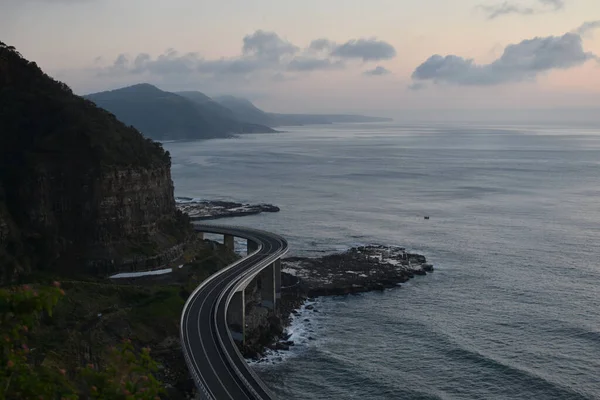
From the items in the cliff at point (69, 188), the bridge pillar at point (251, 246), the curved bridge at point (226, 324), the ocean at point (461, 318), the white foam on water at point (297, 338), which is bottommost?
the white foam on water at point (297, 338)

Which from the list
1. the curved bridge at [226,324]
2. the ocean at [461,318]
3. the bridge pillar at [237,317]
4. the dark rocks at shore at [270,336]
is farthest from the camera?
the bridge pillar at [237,317]

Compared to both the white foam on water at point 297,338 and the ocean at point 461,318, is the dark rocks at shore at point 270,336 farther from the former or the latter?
the ocean at point 461,318

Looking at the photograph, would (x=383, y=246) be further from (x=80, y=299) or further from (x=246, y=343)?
(x=80, y=299)

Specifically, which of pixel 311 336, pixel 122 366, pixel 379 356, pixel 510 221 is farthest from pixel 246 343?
pixel 510 221

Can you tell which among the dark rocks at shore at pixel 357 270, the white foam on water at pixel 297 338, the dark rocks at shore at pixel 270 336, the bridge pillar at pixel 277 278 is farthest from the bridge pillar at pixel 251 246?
the white foam on water at pixel 297 338

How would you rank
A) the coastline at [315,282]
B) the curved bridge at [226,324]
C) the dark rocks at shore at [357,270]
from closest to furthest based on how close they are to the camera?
1. the curved bridge at [226,324]
2. the coastline at [315,282]
3. the dark rocks at shore at [357,270]

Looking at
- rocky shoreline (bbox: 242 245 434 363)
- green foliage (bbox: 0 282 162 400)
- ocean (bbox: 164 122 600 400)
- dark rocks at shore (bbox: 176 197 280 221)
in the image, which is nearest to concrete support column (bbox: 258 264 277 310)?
rocky shoreline (bbox: 242 245 434 363)

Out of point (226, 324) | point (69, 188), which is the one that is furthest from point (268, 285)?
point (69, 188)
